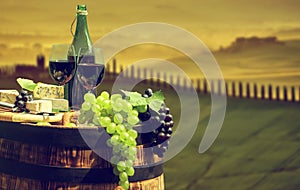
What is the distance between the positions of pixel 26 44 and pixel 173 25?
0.99m

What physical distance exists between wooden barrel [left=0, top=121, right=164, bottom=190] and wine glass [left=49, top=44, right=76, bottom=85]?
24 cm

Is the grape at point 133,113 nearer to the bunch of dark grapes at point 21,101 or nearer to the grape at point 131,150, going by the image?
the grape at point 131,150

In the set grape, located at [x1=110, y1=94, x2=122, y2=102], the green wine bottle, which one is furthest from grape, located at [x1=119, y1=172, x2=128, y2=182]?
the green wine bottle

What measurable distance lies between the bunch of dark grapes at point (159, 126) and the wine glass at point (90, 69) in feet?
0.65

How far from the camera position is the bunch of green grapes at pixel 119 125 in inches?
66.1

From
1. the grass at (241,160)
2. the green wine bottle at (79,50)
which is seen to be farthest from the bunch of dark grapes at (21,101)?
the grass at (241,160)

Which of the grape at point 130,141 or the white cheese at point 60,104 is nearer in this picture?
the grape at point 130,141

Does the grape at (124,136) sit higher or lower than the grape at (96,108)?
lower

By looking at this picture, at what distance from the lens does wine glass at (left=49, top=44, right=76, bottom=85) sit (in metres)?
1.91

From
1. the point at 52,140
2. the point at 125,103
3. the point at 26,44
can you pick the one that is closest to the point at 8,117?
the point at 52,140

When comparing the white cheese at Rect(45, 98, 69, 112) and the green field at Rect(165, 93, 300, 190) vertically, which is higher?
the white cheese at Rect(45, 98, 69, 112)

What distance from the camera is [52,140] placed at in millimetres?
1722

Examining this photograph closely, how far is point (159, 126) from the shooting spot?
1.78m

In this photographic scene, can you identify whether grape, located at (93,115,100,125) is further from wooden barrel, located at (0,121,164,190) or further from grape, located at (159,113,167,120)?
grape, located at (159,113,167,120)
